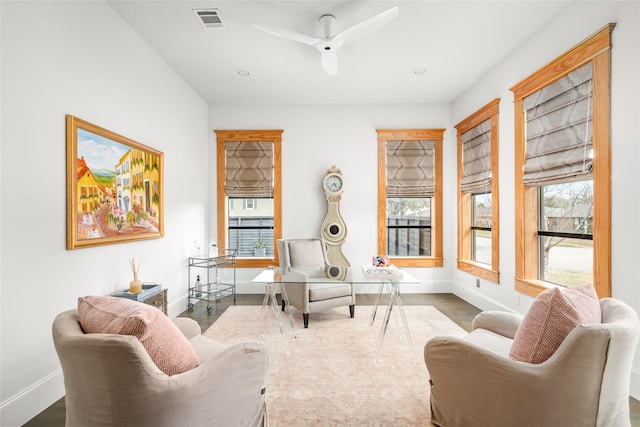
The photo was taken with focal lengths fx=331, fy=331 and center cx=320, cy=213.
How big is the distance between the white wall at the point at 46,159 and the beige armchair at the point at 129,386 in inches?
31.1

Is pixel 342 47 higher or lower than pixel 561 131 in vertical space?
higher

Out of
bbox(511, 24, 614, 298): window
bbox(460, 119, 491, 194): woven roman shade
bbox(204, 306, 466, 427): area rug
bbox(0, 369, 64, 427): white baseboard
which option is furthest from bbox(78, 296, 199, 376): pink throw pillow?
bbox(460, 119, 491, 194): woven roman shade

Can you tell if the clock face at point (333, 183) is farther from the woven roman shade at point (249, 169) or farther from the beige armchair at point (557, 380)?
the beige armchair at point (557, 380)

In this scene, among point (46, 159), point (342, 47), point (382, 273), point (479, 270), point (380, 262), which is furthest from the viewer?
point (479, 270)

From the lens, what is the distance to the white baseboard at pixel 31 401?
178 cm

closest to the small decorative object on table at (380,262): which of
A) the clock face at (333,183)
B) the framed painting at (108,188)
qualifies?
the clock face at (333,183)

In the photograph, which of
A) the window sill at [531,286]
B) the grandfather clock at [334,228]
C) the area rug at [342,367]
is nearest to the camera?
the area rug at [342,367]

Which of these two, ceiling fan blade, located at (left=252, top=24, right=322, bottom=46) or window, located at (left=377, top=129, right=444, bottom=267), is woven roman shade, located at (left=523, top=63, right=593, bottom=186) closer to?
window, located at (left=377, top=129, right=444, bottom=267)

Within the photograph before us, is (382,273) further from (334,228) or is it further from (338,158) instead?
(338,158)

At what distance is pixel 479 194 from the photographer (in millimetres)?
4418

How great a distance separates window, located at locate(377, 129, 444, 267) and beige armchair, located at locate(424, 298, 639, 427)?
3.36 meters

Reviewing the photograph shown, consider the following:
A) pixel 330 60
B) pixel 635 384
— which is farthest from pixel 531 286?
pixel 330 60

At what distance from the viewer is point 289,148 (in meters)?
4.96

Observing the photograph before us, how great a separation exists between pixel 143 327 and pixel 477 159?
417 cm
